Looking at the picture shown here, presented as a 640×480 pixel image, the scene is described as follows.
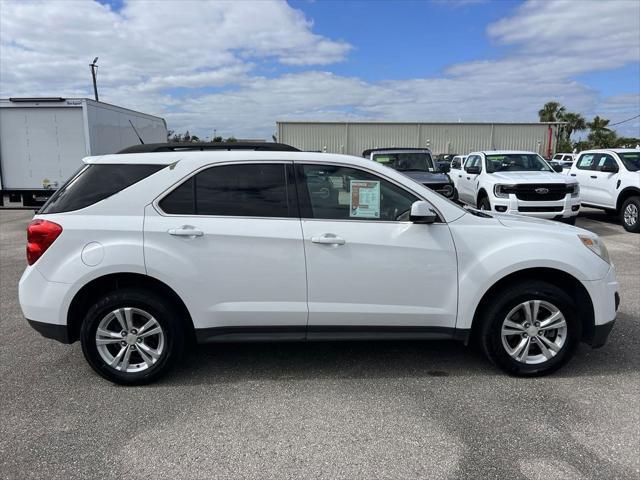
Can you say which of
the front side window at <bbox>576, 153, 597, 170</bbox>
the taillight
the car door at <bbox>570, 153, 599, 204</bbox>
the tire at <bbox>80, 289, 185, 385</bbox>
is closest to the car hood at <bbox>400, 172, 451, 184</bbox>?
the car door at <bbox>570, 153, 599, 204</bbox>

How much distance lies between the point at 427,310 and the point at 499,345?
24.7 inches

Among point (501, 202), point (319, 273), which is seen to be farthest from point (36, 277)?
point (501, 202)

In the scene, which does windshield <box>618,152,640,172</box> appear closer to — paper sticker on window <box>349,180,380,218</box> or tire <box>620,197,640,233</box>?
tire <box>620,197,640,233</box>

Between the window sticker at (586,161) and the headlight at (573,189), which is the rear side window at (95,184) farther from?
the window sticker at (586,161)

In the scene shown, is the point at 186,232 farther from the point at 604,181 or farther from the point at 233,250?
the point at 604,181

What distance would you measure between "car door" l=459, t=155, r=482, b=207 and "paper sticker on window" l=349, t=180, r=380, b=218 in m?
9.04

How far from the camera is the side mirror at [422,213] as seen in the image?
11.5ft

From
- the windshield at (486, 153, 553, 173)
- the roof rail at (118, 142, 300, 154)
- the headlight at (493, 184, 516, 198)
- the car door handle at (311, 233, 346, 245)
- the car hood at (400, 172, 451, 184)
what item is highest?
the roof rail at (118, 142, 300, 154)

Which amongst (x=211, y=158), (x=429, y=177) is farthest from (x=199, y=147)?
(x=429, y=177)

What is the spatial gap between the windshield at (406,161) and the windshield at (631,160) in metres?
4.55

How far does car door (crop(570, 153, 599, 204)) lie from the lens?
12555 mm

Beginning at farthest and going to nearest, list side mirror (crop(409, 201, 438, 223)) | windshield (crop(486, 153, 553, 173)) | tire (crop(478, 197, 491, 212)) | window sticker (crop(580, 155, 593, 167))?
window sticker (crop(580, 155, 593, 167)), windshield (crop(486, 153, 553, 173)), tire (crop(478, 197, 491, 212)), side mirror (crop(409, 201, 438, 223))

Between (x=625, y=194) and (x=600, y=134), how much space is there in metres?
45.2

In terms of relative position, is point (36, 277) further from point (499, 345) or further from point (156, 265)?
point (499, 345)
